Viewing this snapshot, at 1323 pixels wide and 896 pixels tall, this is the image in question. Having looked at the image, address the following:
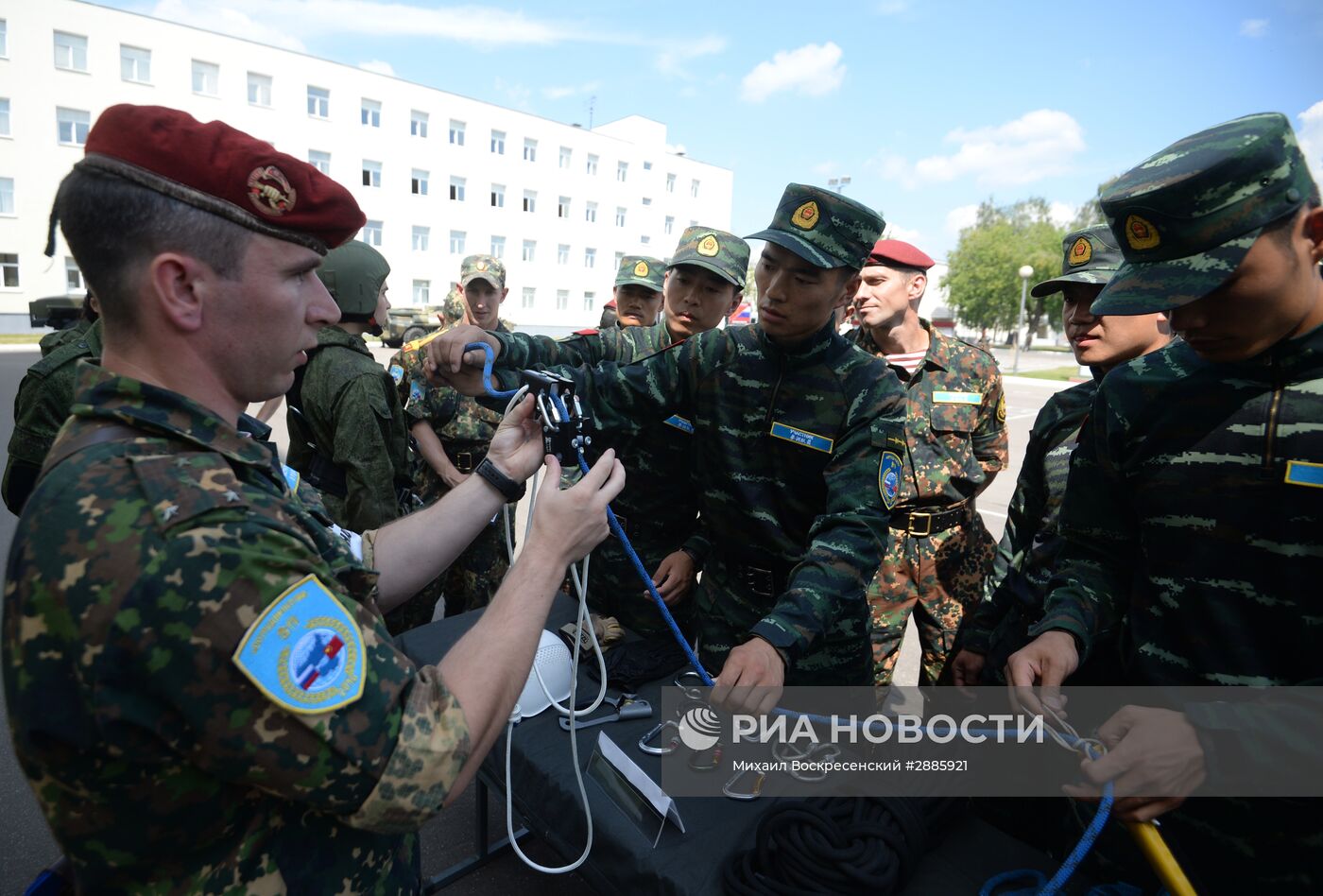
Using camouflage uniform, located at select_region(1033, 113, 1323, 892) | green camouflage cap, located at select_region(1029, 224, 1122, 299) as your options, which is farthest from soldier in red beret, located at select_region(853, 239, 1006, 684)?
camouflage uniform, located at select_region(1033, 113, 1323, 892)

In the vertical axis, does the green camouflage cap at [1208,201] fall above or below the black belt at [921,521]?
above

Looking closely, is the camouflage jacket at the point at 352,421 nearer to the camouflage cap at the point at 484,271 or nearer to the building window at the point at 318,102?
the camouflage cap at the point at 484,271

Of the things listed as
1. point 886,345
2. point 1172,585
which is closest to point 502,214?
point 886,345

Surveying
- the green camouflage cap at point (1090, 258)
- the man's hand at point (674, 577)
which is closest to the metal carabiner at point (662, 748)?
the man's hand at point (674, 577)

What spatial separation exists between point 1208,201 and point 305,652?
1691 mm

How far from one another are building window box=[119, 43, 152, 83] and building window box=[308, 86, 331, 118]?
223 inches

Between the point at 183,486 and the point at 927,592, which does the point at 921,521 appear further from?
the point at 183,486

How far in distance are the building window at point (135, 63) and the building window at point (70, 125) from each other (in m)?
2.17

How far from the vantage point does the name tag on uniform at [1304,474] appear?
1.35 metres

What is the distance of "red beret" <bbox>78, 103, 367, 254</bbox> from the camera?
1.04 metres

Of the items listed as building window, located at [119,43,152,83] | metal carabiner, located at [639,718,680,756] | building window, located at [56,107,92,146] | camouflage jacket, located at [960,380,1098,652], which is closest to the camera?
metal carabiner, located at [639,718,680,756]

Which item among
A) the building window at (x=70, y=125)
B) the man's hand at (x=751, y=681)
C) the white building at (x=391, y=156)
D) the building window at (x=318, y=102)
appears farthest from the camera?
the building window at (x=318, y=102)

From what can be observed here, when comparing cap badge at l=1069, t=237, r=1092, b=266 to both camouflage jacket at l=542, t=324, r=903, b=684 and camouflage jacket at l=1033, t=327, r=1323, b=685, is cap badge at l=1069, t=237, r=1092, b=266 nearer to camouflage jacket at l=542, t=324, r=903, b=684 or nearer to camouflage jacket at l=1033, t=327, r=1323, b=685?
camouflage jacket at l=542, t=324, r=903, b=684

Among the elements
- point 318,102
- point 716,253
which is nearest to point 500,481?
point 716,253
